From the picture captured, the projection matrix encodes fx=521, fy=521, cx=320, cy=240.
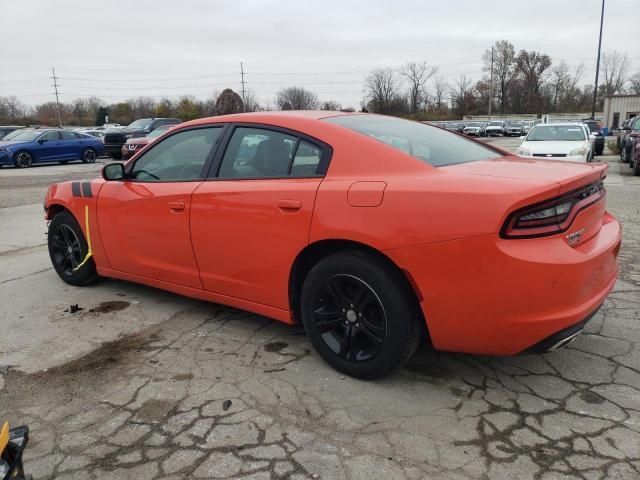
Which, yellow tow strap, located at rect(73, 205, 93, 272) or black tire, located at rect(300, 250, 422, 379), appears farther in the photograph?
yellow tow strap, located at rect(73, 205, 93, 272)

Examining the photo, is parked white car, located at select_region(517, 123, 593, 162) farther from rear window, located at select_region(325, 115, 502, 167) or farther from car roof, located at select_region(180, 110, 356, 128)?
car roof, located at select_region(180, 110, 356, 128)

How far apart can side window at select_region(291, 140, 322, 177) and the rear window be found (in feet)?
0.84

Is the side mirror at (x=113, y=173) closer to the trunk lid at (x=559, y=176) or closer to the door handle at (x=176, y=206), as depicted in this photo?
the door handle at (x=176, y=206)

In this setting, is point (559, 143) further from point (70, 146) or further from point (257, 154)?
point (70, 146)

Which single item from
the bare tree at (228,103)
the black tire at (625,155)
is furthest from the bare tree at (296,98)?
the black tire at (625,155)

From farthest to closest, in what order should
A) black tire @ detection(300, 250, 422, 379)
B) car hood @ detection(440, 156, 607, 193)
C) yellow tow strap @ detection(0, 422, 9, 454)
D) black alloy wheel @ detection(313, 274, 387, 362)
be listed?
black alloy wheel @ detection(313, 274, 387, 362), black tire @ detection(300, 250, 422, 379), car hood @ detection(440, 156, 607, 193), yellow tow strap @ detection(0, 422, 9, 454)

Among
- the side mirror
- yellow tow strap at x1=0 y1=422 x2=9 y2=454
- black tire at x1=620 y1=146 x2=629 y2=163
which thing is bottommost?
black tire at x1=620 y1=146 x2=629 y2=163

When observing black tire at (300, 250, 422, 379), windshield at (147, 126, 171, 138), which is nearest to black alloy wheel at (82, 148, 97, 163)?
windshield at (147, 126, 171, 138)

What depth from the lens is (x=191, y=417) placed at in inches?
106

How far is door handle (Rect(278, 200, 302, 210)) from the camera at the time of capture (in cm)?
302

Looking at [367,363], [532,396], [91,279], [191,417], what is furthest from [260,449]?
[91,279]

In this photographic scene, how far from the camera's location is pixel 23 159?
1980 centimetres

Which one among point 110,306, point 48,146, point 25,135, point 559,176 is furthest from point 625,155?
point 25,135

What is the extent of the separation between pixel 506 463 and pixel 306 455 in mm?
878
